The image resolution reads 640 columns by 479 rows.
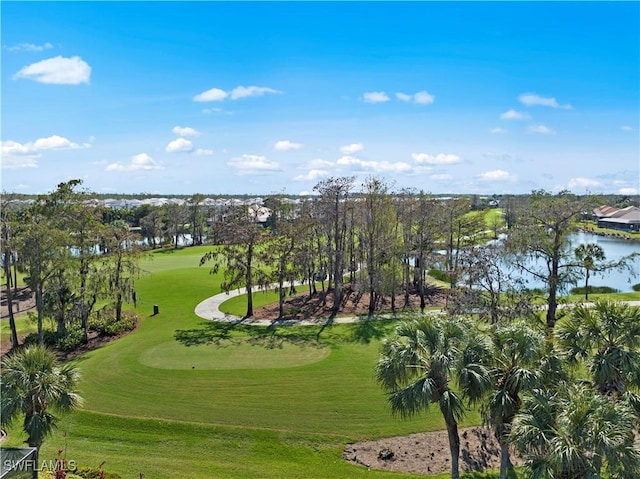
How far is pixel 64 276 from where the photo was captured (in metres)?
27.4

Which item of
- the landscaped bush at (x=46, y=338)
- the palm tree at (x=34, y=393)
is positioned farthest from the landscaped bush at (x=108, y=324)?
the palm tree at (x=34, y=393)

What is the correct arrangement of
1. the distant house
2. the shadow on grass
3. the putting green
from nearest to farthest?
the putting green < the shadow on grass < the distant house

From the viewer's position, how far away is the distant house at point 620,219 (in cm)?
10038

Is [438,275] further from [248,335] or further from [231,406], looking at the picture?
[231,406]

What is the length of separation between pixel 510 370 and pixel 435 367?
1.96 m

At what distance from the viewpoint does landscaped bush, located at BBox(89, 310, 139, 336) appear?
2991 centimetres

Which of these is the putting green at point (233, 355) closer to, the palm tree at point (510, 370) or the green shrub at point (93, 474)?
the green shrub at point (93, 474)

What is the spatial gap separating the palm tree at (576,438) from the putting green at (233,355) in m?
14.0

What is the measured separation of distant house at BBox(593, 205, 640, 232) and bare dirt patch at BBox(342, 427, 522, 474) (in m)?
100

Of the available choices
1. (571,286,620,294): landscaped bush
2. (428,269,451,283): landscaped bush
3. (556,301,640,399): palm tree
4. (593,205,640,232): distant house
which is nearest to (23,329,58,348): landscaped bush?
(556,301,640,399): palm tree

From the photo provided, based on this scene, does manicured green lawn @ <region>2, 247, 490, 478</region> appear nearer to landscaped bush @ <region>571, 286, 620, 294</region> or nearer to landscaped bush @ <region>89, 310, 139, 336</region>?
landscaped bush @ <region>89, 310, 139, 336</region>

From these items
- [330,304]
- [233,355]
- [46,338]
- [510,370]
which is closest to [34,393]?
[510,370]

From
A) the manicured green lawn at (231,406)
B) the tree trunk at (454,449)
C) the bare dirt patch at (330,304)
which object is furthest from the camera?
the bare dirt patch at (330,304)

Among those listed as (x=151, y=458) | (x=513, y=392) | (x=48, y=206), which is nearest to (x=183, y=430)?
(x=151, y=458)
